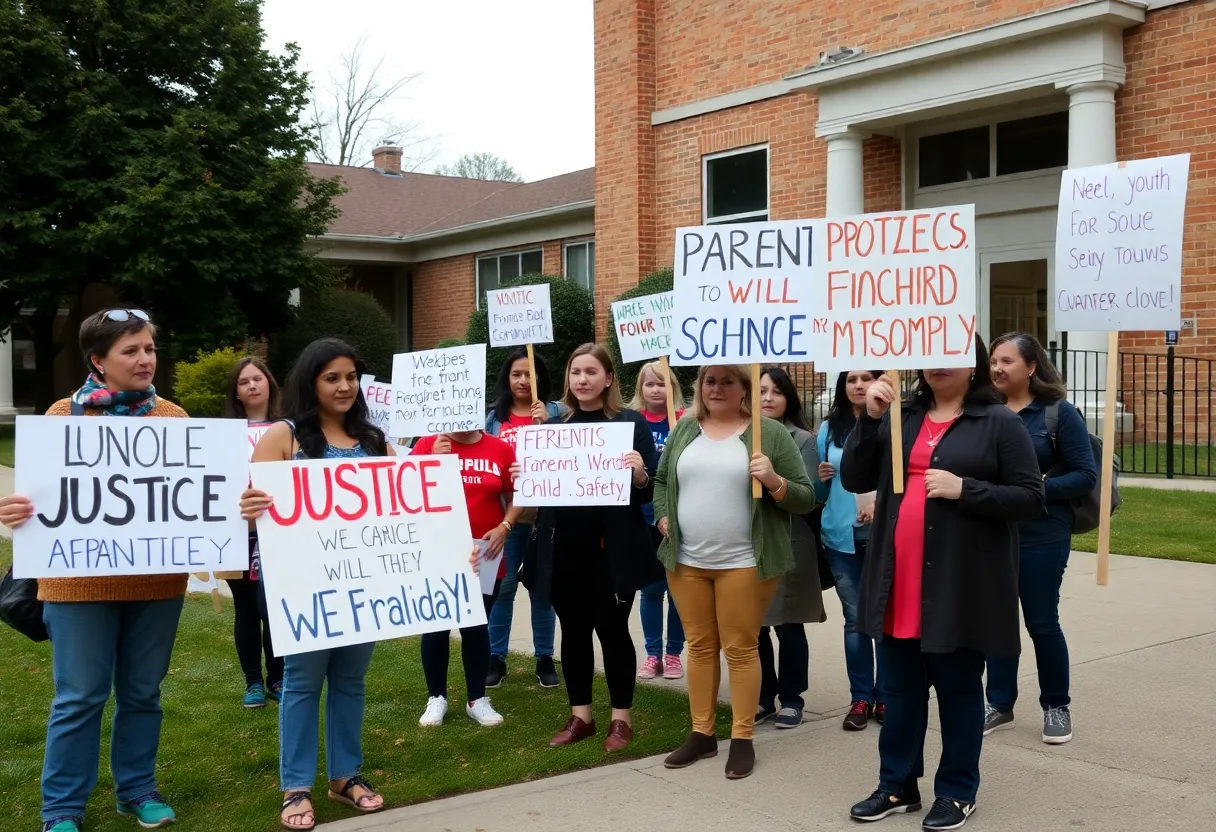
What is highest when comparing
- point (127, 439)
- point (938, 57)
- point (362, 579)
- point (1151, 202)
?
point (938, 57)

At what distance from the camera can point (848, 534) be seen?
223 inches

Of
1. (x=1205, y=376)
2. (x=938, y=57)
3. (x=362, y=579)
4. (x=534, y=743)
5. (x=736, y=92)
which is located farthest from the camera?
(x=736, y=92)

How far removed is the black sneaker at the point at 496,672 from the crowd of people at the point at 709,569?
0.02 metres

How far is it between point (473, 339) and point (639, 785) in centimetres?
1793

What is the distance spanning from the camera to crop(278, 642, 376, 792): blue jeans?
439 centimetres

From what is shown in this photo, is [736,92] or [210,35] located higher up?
[210,35]

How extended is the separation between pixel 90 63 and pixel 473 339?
9.46 m

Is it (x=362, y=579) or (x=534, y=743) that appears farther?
(x=534, y=743)

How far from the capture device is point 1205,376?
1371cm

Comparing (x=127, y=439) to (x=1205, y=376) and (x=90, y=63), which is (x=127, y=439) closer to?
(x=1205, y=376)

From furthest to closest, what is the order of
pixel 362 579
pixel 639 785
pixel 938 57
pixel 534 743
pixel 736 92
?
pixel 736 92 < pixel 938 57 < pixel 534 743 < pixel 639 785 < pixel 362 579

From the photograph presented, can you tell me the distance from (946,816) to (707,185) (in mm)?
15878

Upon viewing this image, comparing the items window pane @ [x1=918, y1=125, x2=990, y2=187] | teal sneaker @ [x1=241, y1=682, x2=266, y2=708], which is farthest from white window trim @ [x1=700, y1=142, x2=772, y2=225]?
teal sneaker @ [x1=241, y1=682, x2=266, y2=708]

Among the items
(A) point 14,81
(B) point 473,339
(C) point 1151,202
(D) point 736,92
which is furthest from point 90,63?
(C) point 1151,202
